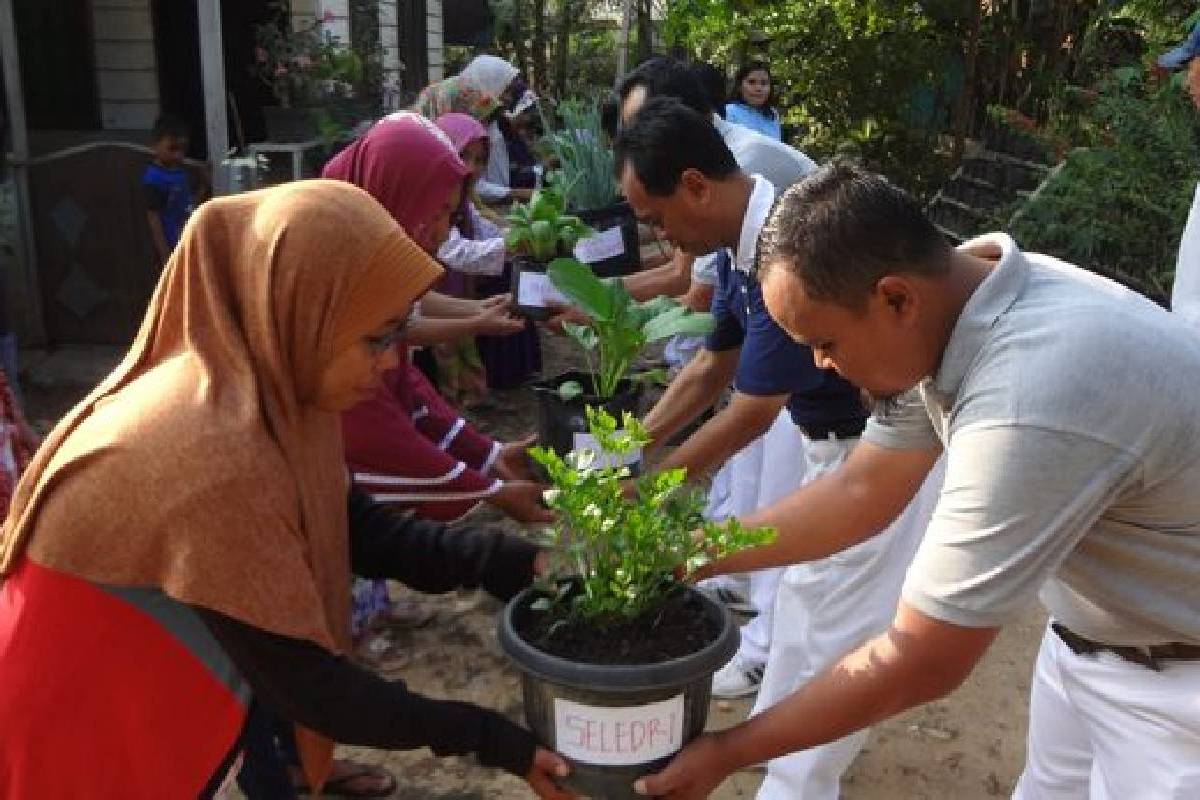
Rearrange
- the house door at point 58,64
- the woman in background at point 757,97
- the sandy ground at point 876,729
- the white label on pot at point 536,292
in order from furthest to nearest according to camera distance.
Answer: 1. the house door at point 58,64
2. the woman in background at point 757,97
3. the white label on pot at point 536,292
4. the sandy ground at point 876,729

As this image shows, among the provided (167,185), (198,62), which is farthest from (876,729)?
(198,62)

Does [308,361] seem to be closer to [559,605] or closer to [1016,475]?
[559,605]

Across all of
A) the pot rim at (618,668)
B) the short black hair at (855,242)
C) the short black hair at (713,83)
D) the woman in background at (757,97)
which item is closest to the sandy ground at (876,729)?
the pot rim at (618,668)

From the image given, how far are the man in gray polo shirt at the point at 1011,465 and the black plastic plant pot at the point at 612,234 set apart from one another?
2164 mm

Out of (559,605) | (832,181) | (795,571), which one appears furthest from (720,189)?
(559,605)

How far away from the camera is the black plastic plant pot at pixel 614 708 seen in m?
1.47

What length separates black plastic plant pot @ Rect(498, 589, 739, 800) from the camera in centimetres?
147

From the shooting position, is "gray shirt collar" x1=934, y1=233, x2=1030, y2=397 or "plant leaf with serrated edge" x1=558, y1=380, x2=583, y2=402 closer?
"gray shirt collar" x1=934, y1=233, x2=1030, y2=397

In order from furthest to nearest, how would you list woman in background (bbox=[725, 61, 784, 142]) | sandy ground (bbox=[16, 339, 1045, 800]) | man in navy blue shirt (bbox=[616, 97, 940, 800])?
woman in background (bbox=[725, 61, 784, 142])
sandy ground (bbox=[16, 339, 1045, 800])
man in navy blue shirt (bbox=[616, 97, 940, 800])

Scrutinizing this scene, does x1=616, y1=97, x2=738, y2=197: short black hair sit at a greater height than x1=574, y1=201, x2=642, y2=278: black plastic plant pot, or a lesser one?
greater

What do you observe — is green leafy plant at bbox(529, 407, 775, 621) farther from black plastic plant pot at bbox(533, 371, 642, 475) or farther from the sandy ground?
the sandy ground

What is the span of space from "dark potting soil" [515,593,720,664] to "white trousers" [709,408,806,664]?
1100mm

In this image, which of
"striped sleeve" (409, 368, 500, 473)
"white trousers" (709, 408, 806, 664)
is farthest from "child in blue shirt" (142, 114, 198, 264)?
"striped sleeve" (409, 368, 500, 473)

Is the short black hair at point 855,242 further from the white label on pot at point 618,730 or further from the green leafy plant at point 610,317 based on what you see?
the green leafy plant at point 610,317
